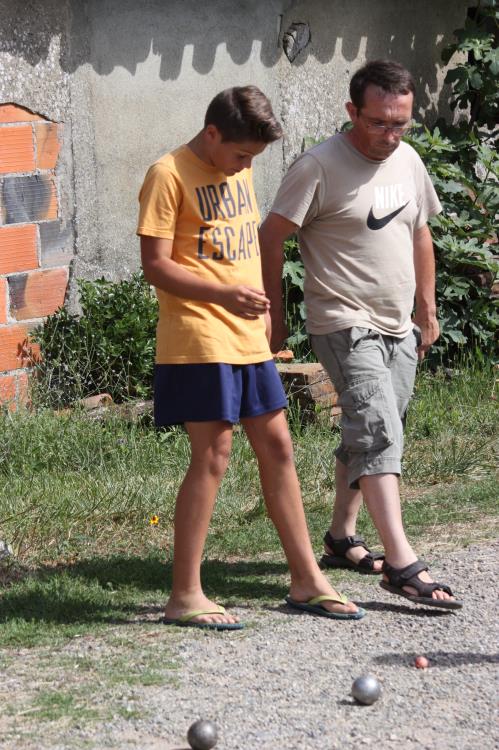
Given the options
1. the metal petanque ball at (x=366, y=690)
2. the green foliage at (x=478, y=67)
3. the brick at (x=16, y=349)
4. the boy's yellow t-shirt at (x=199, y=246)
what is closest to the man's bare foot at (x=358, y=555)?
the boy's yellow t-shirt at (x=199, y=246)

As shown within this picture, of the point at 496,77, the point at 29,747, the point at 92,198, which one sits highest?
the point at 496,77

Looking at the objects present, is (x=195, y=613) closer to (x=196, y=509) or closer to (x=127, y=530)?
(x=196, y=509)

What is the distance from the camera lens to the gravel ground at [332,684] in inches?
132

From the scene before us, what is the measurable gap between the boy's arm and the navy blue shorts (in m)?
0.22

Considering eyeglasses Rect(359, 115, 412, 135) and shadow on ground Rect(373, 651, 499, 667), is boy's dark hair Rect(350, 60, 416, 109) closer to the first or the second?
eyeglasses Rect(359, 115, 412, 135)

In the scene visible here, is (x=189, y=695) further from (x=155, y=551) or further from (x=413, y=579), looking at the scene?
(x=155, y=551)

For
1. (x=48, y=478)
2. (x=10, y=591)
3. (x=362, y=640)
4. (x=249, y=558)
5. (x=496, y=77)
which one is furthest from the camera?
(x=496, y=77)

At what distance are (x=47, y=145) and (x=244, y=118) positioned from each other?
10.1ft

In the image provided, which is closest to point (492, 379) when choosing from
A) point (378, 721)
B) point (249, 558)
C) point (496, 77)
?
point (496, 77)

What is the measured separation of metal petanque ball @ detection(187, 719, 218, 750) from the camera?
322cm

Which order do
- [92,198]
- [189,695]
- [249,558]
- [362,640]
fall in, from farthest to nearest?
[92,198] < [249,558] < [362,640] < [189,695]

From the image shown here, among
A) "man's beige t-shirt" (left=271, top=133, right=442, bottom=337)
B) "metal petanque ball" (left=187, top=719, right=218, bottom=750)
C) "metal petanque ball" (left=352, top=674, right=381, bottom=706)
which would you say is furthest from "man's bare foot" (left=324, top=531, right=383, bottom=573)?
"metal petanque ball" (left=187, top=719, right=218, bottom=750)

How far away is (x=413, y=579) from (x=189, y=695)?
3.47 ft

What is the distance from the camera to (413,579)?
4.32m
